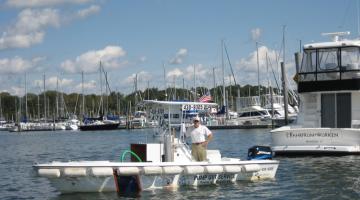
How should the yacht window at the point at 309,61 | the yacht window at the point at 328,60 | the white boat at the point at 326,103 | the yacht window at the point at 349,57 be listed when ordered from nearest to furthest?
the white boat at the point at 326,103 → the yacht window at the point at 349,57 → the yacht window at the point at 328,60 → the yacht window at the point at 309,61

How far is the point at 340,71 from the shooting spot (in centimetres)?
2806

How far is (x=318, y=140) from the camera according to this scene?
87.9 ft

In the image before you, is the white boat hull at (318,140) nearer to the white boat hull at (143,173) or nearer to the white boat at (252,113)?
the white boat hull at (143,173)

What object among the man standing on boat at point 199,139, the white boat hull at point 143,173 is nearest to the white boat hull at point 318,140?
the white boat hull at point 143,173

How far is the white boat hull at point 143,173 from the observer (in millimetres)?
17500

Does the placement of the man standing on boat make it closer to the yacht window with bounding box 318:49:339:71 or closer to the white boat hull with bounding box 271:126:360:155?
the white boat hull with bounding box 271:126:360:155

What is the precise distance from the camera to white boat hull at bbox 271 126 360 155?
26.5 m

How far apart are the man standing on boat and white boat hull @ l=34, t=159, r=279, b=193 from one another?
686mm

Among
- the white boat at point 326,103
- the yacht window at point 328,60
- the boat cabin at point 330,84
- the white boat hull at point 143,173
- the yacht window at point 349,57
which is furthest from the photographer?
the yacht window at point 328,60

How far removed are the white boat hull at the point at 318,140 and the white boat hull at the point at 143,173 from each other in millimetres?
7486

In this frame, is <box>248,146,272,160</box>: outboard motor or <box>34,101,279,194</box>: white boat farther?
<box>248,146,272,160</box>: outboard motor

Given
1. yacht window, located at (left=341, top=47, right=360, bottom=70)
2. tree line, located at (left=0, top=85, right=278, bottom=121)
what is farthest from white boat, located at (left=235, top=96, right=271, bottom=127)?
yacht window, located at (left=341, top=47, right=360, bottom=70)

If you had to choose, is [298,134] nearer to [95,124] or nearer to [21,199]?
[21,199]

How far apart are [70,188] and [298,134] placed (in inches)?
478
